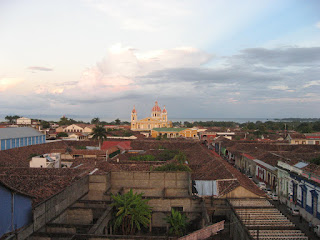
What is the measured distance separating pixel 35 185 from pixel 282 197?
18669 mm

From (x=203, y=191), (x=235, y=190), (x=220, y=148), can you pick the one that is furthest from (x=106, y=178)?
Result: (x=220, y=148)

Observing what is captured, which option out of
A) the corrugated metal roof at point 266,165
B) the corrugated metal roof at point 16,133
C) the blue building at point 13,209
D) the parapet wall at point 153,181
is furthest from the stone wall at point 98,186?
the corrugated metal roof at point 16,133

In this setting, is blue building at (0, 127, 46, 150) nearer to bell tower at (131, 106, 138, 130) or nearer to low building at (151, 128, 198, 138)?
low building at (151, 128, 198, 138)

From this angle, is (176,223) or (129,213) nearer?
(129,213)

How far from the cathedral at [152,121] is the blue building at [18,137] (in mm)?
52298

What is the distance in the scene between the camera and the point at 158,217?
16.8m

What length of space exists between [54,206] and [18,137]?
3329 centimetres

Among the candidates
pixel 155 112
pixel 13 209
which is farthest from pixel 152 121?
pixel 13 209

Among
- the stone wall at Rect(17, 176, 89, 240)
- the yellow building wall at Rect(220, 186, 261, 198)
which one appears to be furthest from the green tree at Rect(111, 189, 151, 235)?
the yellow building wall at Rect(220, 186, 261, 198)

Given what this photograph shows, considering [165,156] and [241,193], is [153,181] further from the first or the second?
[165,156]

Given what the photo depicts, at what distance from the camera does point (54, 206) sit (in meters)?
14.0

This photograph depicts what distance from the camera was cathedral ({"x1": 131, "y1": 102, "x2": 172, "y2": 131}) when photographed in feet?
325

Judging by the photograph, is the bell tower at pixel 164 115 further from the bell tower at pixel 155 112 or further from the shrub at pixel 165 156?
the shrub at pixel 165 156

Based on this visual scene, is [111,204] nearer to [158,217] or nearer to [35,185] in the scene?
[158,217]
